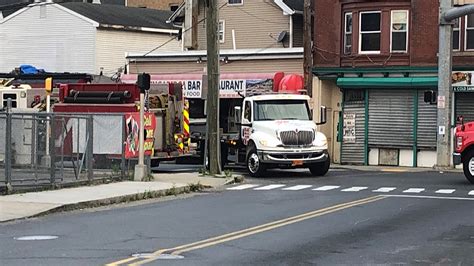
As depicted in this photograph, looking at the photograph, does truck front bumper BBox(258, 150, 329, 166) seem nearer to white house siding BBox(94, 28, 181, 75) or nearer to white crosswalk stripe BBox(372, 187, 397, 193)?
white crosswalk stripe BBox(372, 187, 397, 193)

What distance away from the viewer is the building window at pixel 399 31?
1362 inches

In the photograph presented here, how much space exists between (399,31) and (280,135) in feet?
37.4

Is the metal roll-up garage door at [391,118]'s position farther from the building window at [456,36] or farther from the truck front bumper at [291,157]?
the truck front bumper at [291,157]

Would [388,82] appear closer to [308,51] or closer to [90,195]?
[308,51]

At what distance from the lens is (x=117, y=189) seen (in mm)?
19797

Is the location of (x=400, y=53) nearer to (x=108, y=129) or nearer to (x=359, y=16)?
(x=359, y=16)

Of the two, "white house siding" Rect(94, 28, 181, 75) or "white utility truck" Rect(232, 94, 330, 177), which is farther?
"white house siding" Rect(94, 28, 181, 75)

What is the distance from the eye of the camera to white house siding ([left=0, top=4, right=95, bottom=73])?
45125mm

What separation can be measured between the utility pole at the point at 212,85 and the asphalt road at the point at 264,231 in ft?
11.7

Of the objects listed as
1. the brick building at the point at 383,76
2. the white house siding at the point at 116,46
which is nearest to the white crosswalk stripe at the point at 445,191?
the brick building at the point at 383,76

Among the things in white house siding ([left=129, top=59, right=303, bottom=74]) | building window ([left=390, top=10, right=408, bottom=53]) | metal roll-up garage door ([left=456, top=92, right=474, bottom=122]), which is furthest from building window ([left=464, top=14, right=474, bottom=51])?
white house siding ([left=129, top=59, right=303, bottom=74])

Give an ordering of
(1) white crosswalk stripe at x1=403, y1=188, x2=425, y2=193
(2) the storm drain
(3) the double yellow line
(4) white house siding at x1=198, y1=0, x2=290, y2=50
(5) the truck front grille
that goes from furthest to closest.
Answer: (4) white house siding at x1=198, y1=0, x2=290, y2=50
(5) the truck front grille
(1) white crosswalk stripe at x1=403, y1=188, x2=425, y2=193
(2) the storm drain
(3) the double yellow line

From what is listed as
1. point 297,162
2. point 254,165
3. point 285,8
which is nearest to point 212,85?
point 254,165

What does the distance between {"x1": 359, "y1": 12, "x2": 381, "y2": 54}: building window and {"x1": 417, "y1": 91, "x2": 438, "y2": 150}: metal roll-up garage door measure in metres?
2.83
